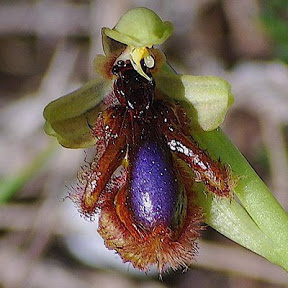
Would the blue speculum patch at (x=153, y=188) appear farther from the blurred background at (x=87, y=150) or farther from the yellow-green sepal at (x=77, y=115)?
the blurred background at (x=87, y=150)

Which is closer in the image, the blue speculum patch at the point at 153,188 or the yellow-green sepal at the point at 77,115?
the blue speculum patch at the point at 153,188

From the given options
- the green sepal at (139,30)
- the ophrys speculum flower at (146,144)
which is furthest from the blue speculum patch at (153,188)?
the green sepal at (139,30)

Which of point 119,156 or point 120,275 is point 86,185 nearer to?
point 119,156

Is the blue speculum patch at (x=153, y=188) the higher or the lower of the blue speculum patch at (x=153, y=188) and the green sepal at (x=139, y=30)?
the lower

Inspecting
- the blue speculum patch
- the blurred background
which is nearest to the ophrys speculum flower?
the blue speculum patch

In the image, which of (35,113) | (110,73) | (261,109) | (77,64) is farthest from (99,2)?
(110,73)

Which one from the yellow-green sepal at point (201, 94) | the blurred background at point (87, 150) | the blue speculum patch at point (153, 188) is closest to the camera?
the blue speculum patch at point (153, 188)
